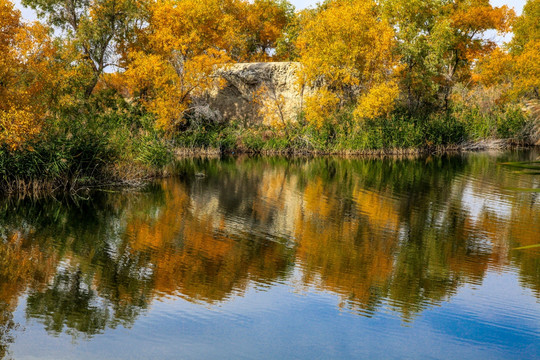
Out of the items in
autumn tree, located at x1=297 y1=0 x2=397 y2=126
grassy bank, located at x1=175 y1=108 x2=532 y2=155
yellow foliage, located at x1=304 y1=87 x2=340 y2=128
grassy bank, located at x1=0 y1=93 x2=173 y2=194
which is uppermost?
autumn tree, located at x1=297 y1=0 x2=397 y2=126

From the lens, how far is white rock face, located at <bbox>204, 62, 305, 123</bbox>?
44.5m

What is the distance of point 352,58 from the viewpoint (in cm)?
3931

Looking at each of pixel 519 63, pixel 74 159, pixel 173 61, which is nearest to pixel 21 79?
pixel 74 159

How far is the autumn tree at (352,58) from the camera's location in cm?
3819

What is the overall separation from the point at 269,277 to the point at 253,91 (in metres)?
36.3

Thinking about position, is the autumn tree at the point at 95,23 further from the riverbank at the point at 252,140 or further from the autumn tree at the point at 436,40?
the autumn tree at the point at 436,40

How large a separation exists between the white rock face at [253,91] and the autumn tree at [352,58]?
12.6ft

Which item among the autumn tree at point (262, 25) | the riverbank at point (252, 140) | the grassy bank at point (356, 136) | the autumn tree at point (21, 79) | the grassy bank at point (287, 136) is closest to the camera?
the autumn tree at point (21, 79)

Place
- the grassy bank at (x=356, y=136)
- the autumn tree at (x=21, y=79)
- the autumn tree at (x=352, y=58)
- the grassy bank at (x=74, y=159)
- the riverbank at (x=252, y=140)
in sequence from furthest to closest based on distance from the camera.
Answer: the grassy bank at (x=356, y=136) → the autumn tree at (x=352, y=58) → the riverbank at (x=252, y=140) → the grassy bank at (x=74, y=159) → the autumn tree at (x=21, y=79)

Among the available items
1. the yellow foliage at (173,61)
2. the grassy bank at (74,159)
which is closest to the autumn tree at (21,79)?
the grassy bank at (74,159)

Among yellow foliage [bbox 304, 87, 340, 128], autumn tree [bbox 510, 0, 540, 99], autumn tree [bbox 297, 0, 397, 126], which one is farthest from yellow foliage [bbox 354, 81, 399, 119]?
autumn tree [bbox 510, 0, 540, 99]

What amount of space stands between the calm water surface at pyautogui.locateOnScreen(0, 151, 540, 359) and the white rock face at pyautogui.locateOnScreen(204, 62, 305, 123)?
25655mm

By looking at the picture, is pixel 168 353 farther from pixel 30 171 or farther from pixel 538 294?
pixel 30 171

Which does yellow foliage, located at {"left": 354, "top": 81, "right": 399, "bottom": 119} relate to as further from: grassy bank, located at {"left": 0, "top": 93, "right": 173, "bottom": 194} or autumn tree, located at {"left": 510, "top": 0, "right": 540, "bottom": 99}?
grassy bank, located at {"left": 0, "top": 93, "right": 173, "bottom": 194}
